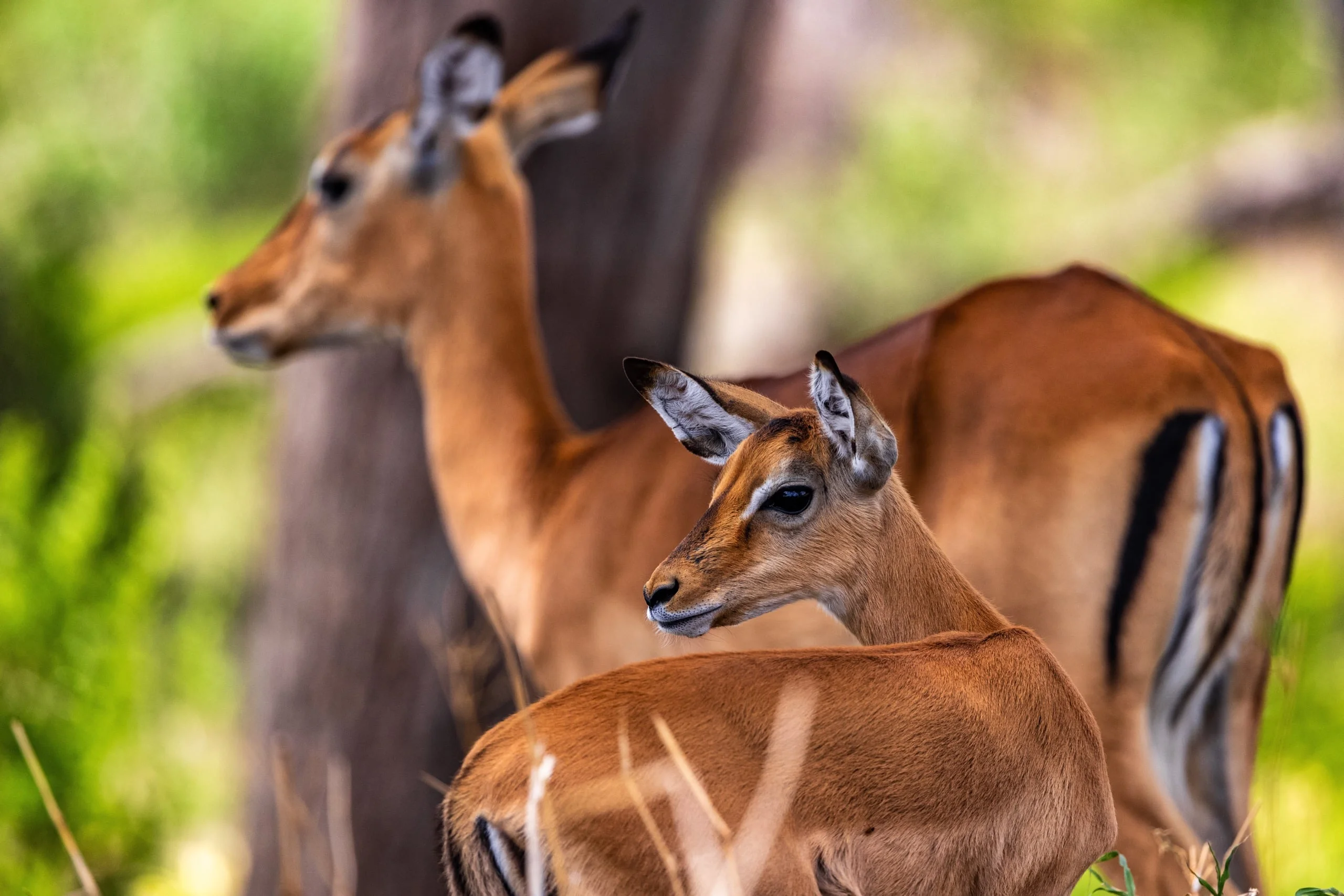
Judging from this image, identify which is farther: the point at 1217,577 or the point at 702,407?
the point at 1217,577

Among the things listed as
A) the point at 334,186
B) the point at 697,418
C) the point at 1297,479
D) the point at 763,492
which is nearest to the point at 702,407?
the point at 697,418

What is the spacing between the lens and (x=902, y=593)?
1928 millimetres

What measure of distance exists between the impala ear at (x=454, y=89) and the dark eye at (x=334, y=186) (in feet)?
0.62

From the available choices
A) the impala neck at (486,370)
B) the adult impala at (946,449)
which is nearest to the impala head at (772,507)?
the adult impala at (946,449)

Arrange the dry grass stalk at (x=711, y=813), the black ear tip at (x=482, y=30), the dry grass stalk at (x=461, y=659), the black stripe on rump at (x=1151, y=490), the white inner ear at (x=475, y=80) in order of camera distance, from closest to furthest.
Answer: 1. the dry grass stalk at (x=711, y=813)
2. the black stripe on rump at (x=1151, y=490)
3. the black ear tip at (x=482, y=30)
4. the white inner ear at (x=475, y=80)
5. the dry grass stalk at (x=461, y=659)

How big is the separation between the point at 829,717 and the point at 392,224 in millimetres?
2532

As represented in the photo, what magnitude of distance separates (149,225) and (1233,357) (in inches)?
449

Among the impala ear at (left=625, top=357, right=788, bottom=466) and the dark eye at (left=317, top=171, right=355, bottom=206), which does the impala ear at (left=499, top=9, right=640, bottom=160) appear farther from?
the impala ear at (left=625, top=357, right=788, bottom=466)

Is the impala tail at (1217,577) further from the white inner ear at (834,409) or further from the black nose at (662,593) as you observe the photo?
the black nose at (662,593)

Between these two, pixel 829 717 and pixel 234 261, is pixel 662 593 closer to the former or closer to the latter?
pixel 829 717

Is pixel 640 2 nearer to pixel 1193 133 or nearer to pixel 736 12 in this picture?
pixel 736 12

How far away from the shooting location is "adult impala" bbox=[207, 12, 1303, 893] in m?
2.74

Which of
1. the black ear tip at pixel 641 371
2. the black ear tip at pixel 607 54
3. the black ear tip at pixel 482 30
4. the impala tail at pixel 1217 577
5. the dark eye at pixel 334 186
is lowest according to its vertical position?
the impala tail at pixel 1217 577

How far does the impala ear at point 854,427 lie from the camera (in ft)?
5.69
